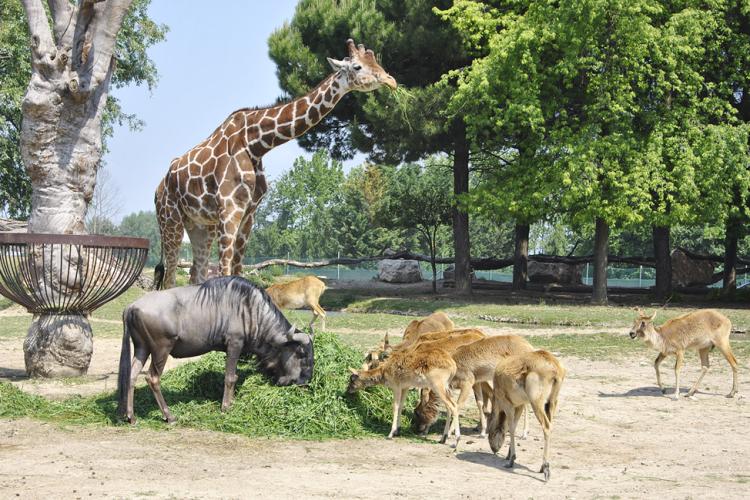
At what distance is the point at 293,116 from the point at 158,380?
488 cm

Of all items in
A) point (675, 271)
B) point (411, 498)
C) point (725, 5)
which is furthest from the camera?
point (675, 271)

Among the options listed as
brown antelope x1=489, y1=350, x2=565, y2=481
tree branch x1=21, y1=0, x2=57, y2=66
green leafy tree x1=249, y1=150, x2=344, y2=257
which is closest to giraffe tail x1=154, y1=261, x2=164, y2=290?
tree branch x1=21, y1=0, x2=57, y2=66

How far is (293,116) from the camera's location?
12586mm

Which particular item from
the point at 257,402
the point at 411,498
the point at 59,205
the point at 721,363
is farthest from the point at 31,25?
the point at 721,363

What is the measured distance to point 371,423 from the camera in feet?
31.1

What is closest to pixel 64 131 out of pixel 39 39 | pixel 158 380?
pixel 39 39

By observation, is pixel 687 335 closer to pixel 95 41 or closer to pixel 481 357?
pixel 481 357

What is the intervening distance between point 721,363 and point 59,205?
11.0 metres

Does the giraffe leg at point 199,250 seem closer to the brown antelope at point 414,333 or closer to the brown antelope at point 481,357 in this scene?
the brown antelope at point 414,333

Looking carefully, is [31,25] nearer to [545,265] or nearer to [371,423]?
[371,423]

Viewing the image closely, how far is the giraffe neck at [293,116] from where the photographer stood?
12.4 meters

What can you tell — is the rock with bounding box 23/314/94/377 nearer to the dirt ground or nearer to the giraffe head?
the dirt ground

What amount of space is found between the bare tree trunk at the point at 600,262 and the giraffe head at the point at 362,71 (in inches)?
670

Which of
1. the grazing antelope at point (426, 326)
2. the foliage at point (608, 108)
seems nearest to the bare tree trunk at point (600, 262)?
the foliage at point (608, 108)
